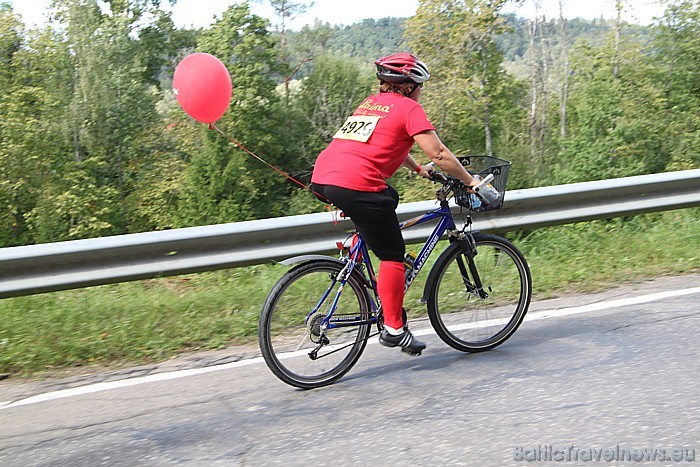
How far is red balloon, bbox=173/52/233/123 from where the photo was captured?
6.20 meters

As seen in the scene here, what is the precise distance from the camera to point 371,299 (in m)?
4.55

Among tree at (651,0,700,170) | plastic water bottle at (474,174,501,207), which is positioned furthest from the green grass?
tree at (651,0,700,170)

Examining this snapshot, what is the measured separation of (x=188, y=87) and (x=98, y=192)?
52.8 m

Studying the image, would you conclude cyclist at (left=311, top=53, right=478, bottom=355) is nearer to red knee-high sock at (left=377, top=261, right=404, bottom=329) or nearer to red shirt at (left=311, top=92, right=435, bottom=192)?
red shirt at (left=311, top=92, right=435, bottom=192)

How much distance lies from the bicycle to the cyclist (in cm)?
22

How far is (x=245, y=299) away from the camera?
19.3ft

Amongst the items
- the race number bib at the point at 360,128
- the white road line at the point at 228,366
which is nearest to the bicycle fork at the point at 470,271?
the white road line at the point at 228,366

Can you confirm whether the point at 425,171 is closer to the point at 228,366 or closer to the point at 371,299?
the point at 371,299

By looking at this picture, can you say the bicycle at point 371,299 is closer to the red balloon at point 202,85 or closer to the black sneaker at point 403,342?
the black sneaker at point 403,342

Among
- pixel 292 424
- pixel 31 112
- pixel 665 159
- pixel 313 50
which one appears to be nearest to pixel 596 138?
pixel 665 159

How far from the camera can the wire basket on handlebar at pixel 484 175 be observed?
14.5 ft

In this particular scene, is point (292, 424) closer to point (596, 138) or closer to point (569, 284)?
point (569, 284)

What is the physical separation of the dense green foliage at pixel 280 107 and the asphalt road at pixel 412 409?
36.0 m

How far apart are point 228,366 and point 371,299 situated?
96cm
